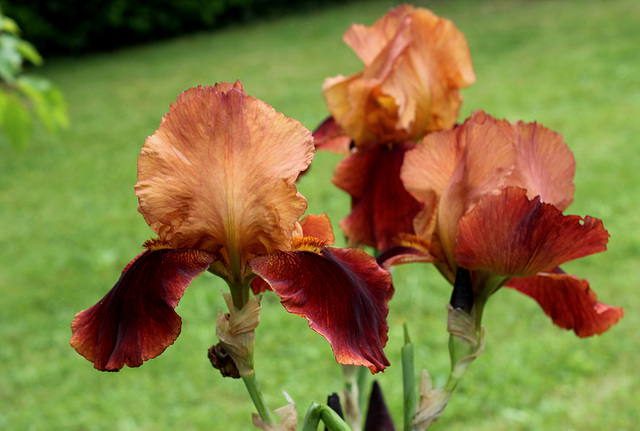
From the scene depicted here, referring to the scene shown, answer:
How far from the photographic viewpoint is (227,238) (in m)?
0.51

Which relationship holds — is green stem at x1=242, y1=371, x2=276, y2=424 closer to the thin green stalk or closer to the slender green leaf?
the thin green stalk

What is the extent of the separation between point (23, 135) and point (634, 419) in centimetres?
184

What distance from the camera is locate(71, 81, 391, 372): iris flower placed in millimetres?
472

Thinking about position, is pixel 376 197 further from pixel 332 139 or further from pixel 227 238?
pixel 227 238

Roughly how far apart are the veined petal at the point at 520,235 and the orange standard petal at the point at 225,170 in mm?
138

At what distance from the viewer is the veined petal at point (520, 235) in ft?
1.71

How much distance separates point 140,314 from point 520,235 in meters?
0.28

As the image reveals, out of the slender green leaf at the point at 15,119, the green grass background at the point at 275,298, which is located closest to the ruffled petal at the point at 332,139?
the slender green leaf at the point at 15,119

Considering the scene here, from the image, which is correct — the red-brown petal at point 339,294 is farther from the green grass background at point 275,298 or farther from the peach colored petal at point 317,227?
the green grass background at point 275,298

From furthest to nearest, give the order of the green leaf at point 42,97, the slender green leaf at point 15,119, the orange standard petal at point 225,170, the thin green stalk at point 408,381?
the green leaf at point 42,97
the slender green leaf at point 15,119
the thin green stalk at point 408,381
the orange standard petal at point 225,170

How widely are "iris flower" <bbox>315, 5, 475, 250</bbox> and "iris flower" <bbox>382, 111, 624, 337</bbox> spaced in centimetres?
14

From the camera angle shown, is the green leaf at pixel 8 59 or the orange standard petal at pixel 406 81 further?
the green leaf at pixel 8 59

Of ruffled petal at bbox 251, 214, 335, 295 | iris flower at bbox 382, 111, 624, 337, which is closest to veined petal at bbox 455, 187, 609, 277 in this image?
iris flower at bbox 382, 111, 624, 337

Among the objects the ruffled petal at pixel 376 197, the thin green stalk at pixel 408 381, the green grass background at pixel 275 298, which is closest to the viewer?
the thin green stalk at pixel 408 381
